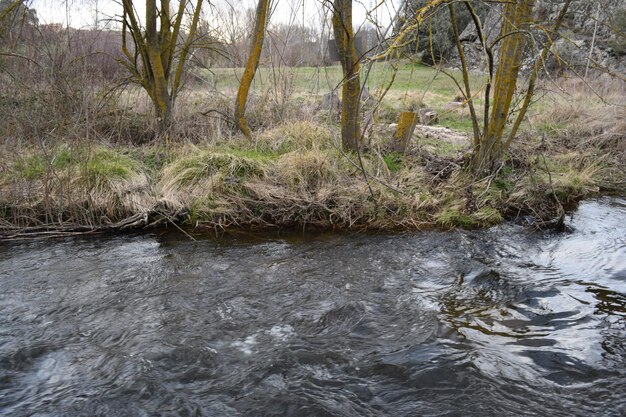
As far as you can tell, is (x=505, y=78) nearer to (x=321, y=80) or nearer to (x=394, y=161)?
(x=394, y=161)

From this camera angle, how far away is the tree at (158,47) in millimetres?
8523

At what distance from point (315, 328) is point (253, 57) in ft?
20.0

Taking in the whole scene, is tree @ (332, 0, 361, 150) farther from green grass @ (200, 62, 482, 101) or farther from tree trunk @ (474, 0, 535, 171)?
green grass @ (200, 62, 482, 101)

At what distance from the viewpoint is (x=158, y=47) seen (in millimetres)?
8703

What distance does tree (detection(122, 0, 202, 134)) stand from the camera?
8.52m

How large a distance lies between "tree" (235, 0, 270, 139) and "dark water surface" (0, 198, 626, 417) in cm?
359

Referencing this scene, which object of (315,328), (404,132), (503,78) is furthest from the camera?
(404,132)

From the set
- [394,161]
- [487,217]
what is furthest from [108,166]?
[487,217]

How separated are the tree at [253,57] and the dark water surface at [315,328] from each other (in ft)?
11.8

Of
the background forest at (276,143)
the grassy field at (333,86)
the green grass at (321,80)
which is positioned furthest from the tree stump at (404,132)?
the green grass at (321,80)

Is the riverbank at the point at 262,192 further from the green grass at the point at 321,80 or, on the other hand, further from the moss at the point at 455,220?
the green grass at the point at 321,80

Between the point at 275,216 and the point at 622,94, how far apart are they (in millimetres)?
10364

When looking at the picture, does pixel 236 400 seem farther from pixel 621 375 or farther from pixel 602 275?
pixel 602 275

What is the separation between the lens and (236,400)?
329 centimetres
